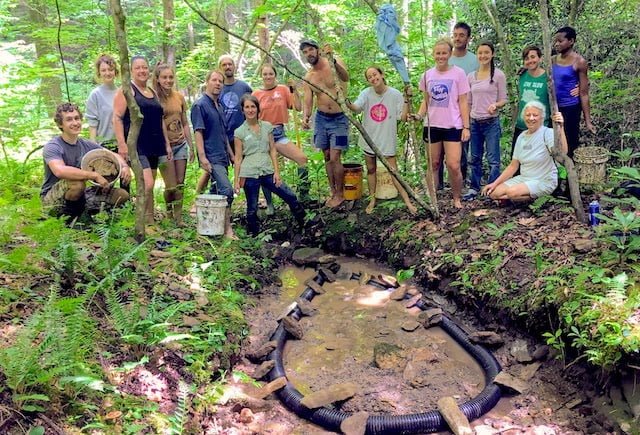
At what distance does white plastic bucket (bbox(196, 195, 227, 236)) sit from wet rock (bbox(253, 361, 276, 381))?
223cm

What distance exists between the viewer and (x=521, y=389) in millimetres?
4047

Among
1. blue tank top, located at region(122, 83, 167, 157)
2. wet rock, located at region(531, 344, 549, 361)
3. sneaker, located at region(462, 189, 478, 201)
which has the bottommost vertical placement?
wet rock, located at region(531, 344, 549, 361)

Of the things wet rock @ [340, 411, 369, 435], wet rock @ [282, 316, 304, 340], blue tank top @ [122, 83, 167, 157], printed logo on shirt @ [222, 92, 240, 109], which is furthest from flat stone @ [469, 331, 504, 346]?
printed logo on shirt @ [222, 92, 240, 109]

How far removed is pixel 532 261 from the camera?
5.01 metres

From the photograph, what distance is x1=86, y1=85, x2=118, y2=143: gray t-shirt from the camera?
6.04 meters

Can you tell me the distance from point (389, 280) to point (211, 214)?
2340 mm

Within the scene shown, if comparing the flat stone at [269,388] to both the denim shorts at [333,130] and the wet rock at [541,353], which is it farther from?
the denim shorts at [333,130]

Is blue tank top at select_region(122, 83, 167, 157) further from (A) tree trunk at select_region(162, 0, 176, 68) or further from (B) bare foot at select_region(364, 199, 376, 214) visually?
(A) tree trunk at select_region(162, 0, 176, 68)

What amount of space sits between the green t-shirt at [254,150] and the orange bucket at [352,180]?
1295 mm

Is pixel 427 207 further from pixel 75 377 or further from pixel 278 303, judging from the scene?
pixel 75 377

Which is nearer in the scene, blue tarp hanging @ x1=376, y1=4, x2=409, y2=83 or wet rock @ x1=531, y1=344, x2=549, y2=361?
wet rock @ x1=531, y1=344, x2=549, y2=361

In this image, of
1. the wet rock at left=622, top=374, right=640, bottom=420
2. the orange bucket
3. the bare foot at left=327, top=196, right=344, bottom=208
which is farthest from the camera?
the bare foot at left=327, top=196, right=344, bottom=208

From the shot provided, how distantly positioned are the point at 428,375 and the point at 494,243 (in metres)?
1.87

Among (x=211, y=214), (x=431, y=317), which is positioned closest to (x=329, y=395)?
(x=431, y=317)
